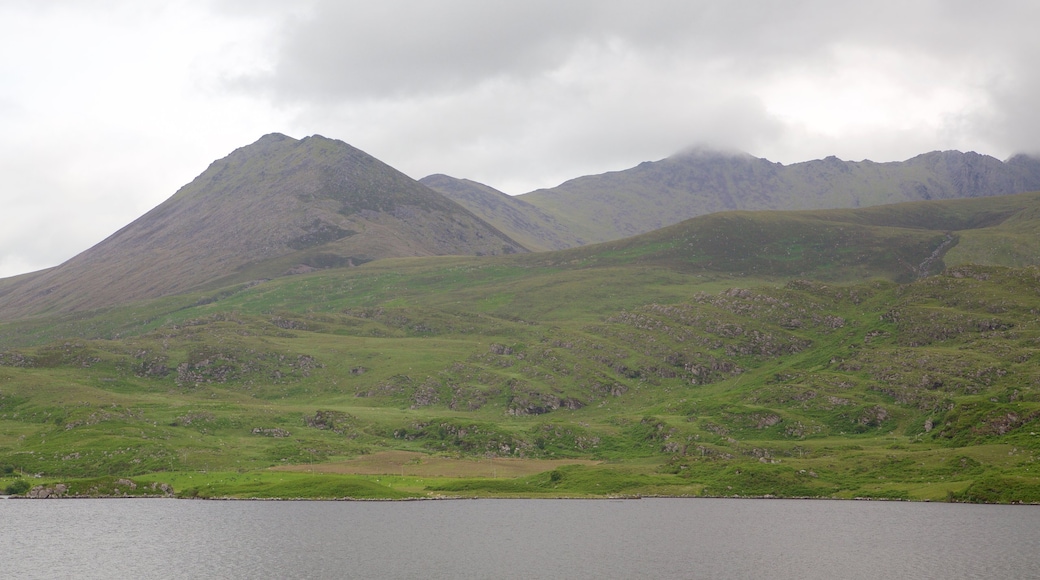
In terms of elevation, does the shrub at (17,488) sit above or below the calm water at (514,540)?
above

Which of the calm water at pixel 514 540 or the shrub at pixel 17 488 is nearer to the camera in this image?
the calm water at pixel 514 540

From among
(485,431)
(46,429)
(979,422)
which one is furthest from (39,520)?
(979,422)

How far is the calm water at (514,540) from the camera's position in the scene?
8756 centimetres

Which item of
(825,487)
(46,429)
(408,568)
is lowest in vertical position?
(825,487)

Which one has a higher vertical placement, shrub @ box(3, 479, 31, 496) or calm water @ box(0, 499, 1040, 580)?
shrub @ box(3, 479, 31, 496)

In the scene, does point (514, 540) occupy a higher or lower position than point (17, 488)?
lower

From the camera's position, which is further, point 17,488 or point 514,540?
point 17,488

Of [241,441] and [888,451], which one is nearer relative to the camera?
[888,451]

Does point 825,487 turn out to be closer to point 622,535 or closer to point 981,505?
point 981,505

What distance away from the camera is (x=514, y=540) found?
346 feet

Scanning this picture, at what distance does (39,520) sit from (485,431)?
102m

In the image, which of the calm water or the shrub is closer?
the calm water

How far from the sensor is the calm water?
87.6 meters

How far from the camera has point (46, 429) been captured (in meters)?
180
